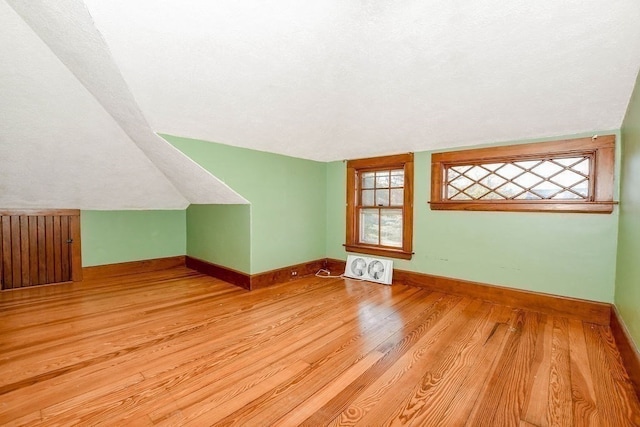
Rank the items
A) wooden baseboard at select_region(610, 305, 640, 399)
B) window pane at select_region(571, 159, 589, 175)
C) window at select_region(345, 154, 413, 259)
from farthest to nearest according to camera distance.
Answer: window at select_region(345, 154, 413, 259), window pane at select_region(571, 159, 589, 175), wooden baseboard at select_region(610, 305, 640, 399)

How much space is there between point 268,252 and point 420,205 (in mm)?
2027

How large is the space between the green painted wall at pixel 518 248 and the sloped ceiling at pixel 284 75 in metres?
0.82

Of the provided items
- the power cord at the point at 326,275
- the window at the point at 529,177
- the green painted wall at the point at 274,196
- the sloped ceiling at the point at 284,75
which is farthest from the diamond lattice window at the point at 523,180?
the green painted wall at the point at 274,196

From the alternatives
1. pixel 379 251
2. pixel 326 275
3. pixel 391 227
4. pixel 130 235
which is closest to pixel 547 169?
pixel 391 227

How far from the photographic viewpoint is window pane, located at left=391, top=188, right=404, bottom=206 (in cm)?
377

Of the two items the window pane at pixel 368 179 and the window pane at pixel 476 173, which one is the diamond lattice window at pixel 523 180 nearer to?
the window pane at pixel 476 173

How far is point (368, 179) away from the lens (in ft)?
13.6

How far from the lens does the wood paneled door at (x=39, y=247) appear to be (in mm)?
3375

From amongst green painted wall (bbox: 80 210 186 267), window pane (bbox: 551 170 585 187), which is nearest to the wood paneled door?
green painted wall (bbox: 80 210 186 267)

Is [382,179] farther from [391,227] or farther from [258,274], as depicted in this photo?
[258,274]

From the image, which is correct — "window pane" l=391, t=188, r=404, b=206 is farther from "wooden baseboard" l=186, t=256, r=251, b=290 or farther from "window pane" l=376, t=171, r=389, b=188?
"wooden baseboard" l=186, t=256, r=251, b=290

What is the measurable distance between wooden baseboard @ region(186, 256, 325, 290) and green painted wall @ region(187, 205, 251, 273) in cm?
8

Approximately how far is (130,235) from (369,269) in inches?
143

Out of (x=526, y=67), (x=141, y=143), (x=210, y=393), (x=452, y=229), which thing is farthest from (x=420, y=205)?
(x=141, y=143)
